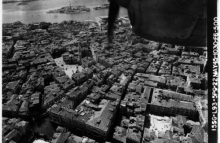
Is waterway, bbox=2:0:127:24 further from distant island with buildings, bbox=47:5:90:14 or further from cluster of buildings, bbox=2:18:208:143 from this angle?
cluster of buildings, bbox=2:18:208:143

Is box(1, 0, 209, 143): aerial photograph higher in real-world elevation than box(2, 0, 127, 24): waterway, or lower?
lower

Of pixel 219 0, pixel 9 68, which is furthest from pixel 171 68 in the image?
pixel 9 68

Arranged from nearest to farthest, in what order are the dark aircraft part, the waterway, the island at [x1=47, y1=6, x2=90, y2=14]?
the dark aircraft part < the waterway < the island at [x1=47, y1=6, x2=90, y2=14]

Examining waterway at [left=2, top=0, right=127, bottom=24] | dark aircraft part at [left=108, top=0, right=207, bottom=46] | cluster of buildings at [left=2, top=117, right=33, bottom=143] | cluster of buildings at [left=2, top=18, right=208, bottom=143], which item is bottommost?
cluster of buildings at [left=2, top=117, right=33, bottom=143]

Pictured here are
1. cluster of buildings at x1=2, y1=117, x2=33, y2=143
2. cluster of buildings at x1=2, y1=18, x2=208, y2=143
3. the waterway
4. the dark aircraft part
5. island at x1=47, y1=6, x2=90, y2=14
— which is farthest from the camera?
island at x1=47, y1=6, x2=90, y2=14

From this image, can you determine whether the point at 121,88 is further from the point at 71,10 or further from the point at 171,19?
the point at 71,10

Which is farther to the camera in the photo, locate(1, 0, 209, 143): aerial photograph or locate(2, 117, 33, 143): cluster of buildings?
locate(2, 117, 33, 143): cluster of buildings

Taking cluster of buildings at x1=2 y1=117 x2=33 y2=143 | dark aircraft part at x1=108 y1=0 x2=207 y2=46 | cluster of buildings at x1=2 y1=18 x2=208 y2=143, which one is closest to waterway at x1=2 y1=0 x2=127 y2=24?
cluster of buildings at x1=2 y1=18 x2=208 y2=143
